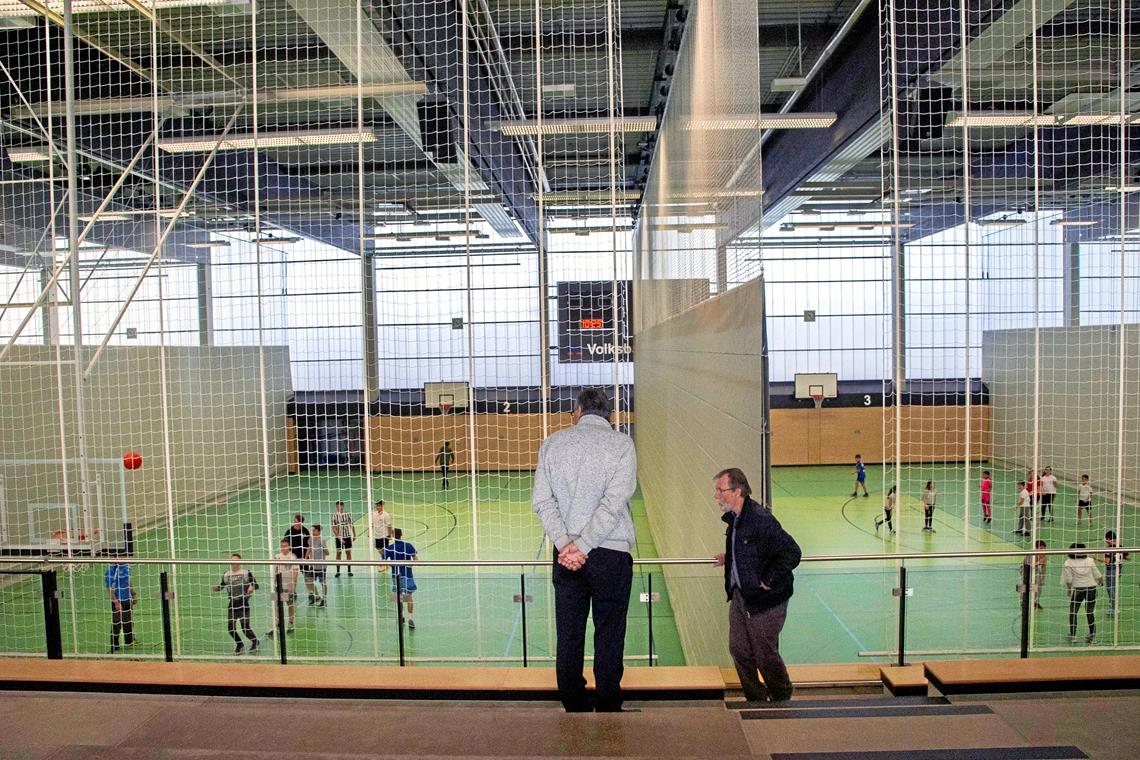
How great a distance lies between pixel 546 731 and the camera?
2.29 meters

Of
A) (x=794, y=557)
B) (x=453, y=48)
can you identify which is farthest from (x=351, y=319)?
(x=794, y=557)

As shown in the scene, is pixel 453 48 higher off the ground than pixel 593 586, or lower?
higher

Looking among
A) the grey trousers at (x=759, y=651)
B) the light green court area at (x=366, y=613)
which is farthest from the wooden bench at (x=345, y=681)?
the light green court area at (x=366, y=613)

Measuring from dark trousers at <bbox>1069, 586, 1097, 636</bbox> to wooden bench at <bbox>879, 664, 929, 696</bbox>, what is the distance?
13.7 ft

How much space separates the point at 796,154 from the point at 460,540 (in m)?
8.50

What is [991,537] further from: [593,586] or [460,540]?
[593,586]

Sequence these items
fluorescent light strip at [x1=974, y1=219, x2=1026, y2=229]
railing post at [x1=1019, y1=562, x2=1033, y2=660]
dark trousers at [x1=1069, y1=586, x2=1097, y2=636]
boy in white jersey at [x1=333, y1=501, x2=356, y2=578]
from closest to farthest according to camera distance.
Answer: railing post at [x1=1019, y1=562, x2=1033, y2=660] < dark trousers at [x1=1069, y1=586, x2=1097, y2=636] < boy in white jersey at [x1=333, y1=501, x2=356, y2=578] < fluorescent light strip at [x1=974, y1=219, x2=1026, y2=229]

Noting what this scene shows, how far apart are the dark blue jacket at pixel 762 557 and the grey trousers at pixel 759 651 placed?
5 cm

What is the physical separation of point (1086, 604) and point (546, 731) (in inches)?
241

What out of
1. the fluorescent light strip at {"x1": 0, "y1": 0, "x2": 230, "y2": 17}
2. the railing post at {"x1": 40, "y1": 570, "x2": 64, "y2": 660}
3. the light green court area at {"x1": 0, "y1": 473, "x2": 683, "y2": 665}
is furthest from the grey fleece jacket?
the fluorescent light strip at {"x1": 0, "y1": 0, "x2": 230, "y2": 17}

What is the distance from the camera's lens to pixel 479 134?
8.63 m

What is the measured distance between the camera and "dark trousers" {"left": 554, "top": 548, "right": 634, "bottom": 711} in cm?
240

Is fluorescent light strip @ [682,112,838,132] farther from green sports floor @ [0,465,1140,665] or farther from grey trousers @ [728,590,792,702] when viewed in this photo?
green sports floor @ [0,465,1140,665]

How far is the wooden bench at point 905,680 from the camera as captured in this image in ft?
9.68
